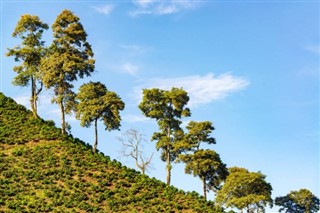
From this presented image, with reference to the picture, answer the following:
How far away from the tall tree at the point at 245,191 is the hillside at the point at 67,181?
11.1 meters

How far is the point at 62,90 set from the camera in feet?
202

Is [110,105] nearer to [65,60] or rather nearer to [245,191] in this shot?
[65,60]

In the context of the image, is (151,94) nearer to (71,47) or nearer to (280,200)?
(71,47)

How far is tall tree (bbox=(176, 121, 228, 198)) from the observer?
5953 cm

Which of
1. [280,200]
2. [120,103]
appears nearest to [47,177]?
[120,103]

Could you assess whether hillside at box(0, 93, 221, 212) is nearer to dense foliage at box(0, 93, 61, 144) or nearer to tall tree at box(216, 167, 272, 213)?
dense foliage at box(0, 93, 61, 144)

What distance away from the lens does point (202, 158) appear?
59750 mm

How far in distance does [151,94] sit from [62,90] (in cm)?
1118

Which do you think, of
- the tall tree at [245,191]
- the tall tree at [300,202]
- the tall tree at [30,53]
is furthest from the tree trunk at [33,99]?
the tall tree at [300,202]

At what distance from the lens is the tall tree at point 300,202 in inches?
3361

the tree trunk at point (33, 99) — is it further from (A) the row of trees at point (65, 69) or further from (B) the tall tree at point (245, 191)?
(B) the tall tree at point (245, 191)

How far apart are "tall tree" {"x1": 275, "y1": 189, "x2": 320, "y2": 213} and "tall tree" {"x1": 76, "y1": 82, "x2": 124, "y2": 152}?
39.6 metres

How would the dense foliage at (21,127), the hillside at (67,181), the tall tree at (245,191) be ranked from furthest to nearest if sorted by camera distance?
1. the tall tree at (245,191)
2. the dense foliage at (21,127)
3. the hillside at (67,181)

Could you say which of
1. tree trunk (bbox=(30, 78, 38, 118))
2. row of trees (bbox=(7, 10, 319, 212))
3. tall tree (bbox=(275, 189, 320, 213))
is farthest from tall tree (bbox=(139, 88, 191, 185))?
tall tree (bbox=(275, 189, 320, 213))
